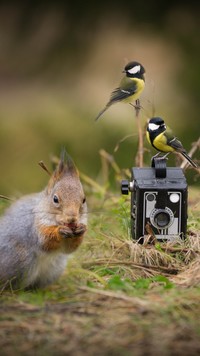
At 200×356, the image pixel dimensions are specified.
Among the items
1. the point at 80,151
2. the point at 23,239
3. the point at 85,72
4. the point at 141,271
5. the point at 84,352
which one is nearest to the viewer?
the point at 84,352

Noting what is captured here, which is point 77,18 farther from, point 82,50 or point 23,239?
point 23,239

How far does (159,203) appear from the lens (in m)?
3.75

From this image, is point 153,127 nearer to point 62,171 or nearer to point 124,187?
point 124,187

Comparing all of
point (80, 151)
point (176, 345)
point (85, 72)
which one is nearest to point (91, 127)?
point (80, 151)

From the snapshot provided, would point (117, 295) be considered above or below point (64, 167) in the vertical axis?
below

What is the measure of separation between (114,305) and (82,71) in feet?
18.1

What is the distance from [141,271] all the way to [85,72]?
5.01 m

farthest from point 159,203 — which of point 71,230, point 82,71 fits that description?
point 82,71

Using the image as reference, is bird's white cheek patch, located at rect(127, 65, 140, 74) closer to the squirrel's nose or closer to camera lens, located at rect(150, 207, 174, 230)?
camera lens, located at rect(150, 207, 174, 230)

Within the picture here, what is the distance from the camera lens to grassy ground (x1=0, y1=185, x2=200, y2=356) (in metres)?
2.90

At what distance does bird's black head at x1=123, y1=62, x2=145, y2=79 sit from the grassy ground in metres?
0.63

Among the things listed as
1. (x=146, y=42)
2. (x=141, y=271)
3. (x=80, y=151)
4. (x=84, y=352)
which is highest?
(x=146, y=42)

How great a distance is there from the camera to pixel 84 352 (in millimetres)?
2859

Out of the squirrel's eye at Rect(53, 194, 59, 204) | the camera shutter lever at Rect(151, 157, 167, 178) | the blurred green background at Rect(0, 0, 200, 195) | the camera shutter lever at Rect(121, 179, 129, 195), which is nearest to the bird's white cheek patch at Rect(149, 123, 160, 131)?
the camera shutter lever at Rect(151, 157, 167, 178)
